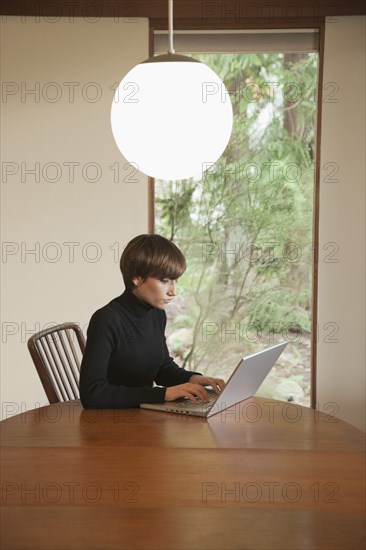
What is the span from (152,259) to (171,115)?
564 millimetres

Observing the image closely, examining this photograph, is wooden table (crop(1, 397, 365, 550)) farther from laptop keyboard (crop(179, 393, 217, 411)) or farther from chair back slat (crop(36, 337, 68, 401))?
chair back slat (crop(36, 337, 68, 401))

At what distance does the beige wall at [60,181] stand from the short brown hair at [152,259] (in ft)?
4.86

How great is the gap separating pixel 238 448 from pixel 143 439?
0.81ft

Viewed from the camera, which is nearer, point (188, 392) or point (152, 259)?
Answer: point (188, 392)

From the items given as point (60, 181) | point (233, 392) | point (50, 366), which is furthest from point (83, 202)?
point (233, 392)

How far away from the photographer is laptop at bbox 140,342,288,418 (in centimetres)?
229

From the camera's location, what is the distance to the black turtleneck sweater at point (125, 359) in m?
2.39

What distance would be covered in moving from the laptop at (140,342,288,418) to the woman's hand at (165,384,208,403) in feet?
0.08

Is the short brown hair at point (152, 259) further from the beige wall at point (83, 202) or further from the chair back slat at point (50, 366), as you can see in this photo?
the beige wall at point (83, 202)

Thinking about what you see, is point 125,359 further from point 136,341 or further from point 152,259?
point 152,259

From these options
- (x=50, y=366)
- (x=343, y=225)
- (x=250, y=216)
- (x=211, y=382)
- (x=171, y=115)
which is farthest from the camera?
(x=250, y=216)

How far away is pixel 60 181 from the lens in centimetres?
403

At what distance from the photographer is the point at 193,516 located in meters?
1.62

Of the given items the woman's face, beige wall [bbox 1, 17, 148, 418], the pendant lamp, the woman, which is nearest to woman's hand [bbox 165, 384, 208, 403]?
the woman
